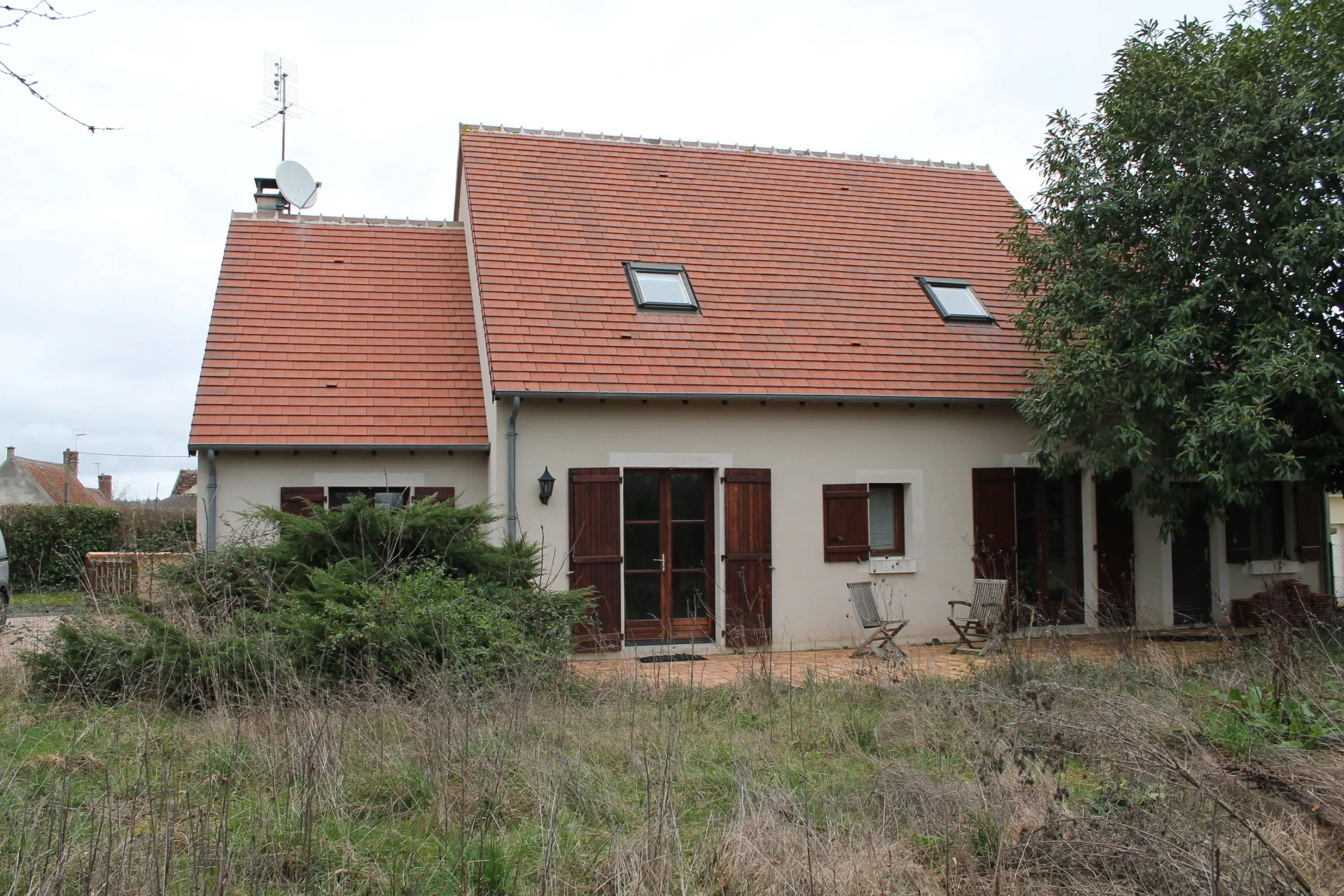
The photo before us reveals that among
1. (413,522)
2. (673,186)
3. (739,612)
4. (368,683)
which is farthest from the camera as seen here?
(673,186)

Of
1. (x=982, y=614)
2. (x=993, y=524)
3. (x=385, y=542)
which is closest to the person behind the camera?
(x=385, y=542)

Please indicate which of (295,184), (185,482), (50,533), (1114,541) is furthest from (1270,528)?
(185,482)

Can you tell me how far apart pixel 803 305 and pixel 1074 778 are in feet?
26.6

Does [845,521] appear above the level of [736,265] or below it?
below

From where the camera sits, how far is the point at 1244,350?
895 cm

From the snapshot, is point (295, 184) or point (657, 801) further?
point (295, 184)

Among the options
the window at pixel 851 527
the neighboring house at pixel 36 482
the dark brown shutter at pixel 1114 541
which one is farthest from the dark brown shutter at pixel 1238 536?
the neighboring house at pixel 36 482

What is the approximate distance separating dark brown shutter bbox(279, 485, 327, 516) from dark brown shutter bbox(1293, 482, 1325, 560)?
12.0m

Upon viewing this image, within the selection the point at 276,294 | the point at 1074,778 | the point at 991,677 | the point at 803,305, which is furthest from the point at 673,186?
the point at 1074,778

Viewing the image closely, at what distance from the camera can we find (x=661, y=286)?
12156 mm

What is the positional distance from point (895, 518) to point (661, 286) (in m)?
3.96

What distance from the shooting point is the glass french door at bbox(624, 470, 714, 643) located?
10.7m

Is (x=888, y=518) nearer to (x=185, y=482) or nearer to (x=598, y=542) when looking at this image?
(x=598, y=542)

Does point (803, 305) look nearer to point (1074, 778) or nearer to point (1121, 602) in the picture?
point (1121, 602)
